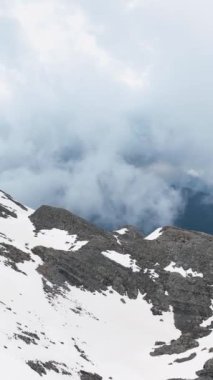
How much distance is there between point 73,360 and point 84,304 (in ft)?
66.3

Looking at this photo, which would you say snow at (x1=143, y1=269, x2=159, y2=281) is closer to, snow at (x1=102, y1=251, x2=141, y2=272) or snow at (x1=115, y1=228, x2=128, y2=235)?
snow at (x1=102, y1=251, x2=141, y2=272)

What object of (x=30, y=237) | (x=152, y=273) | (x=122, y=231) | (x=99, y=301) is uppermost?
(x=122, y=231)

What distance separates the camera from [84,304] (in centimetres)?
7006

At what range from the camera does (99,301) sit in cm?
7356

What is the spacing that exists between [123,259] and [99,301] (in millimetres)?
16807

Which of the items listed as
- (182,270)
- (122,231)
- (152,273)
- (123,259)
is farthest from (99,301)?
(122,231)

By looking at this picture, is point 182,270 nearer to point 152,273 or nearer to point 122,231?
point 152,273

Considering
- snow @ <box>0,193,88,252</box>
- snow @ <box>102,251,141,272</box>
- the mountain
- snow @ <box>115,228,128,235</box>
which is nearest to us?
the mountain

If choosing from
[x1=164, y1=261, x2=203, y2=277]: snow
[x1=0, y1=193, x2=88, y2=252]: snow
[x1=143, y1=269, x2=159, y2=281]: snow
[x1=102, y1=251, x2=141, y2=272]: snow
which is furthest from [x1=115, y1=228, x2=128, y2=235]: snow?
[x1=143, y1=269, x2=159, y2=281]: snow

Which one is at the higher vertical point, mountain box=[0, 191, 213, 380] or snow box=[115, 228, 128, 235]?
snow box=[115, 228, 128, 235]

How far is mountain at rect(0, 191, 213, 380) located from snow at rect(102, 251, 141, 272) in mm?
194

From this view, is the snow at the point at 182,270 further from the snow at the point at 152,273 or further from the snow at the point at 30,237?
the snow at the point at 30,237

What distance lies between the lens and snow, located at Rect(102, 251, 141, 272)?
87.0 metres

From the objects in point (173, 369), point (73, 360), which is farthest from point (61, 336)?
point (173, 369)
